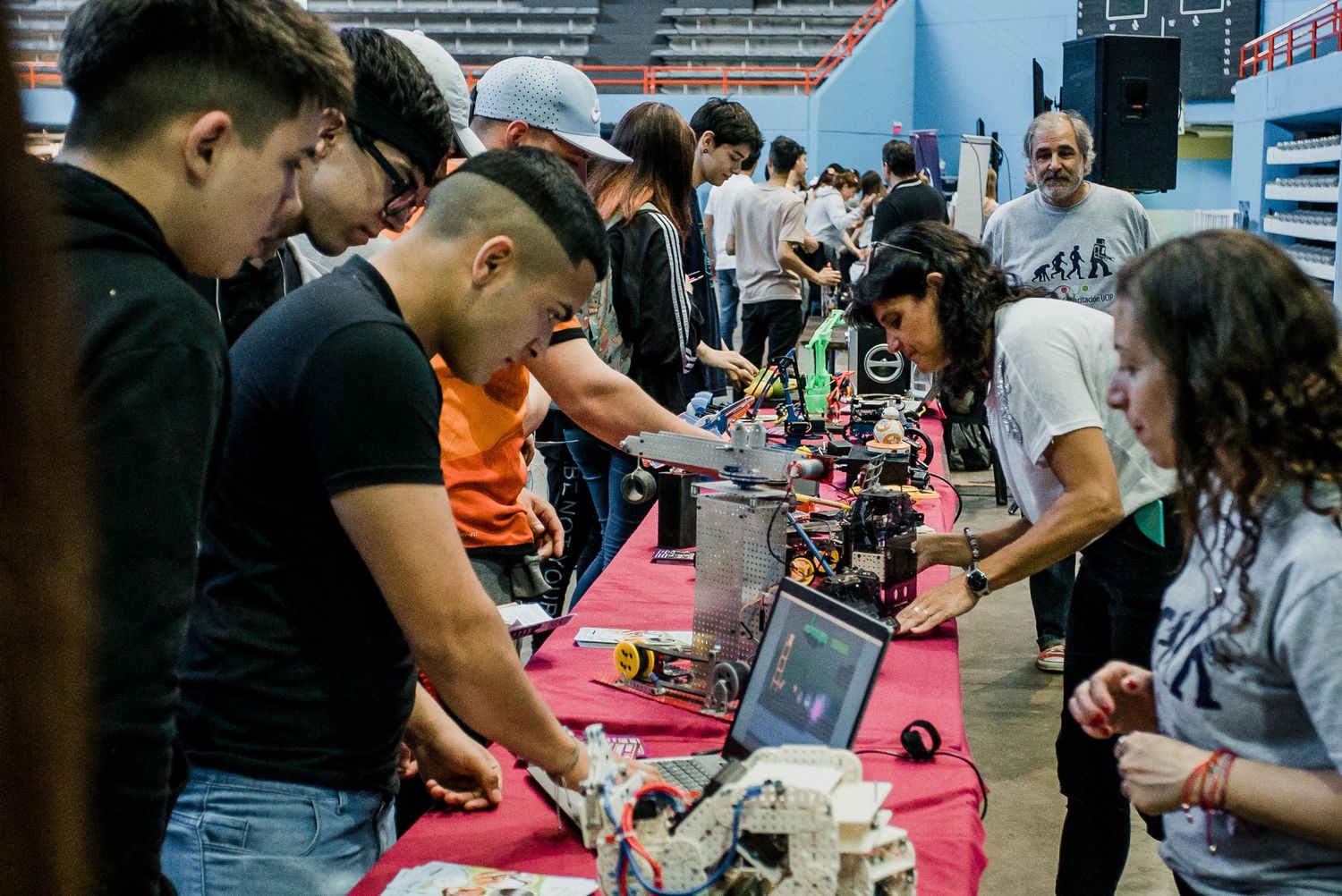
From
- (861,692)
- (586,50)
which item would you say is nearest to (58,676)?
(861,692)

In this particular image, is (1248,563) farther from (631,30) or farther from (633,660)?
(631,30)

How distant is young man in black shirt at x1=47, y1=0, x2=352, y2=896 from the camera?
889 millimetres

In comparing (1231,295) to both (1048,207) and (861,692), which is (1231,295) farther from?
(1048,207)

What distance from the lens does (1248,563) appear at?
1.20 m

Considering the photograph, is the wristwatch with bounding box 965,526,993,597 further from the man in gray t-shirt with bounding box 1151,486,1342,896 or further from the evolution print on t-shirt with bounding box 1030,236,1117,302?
the evolution print on t-shirt with bounding box 1030,236,1117,302

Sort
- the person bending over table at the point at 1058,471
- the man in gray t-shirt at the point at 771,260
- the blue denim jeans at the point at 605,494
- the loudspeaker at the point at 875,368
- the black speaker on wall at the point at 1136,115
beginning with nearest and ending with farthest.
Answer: the person bending over table at the point at 1058,471
the blue denim jeans at the point at 605,494
the loudspeaker at the point at 875,368
the black speaker on wall at the point at 1136,115
the man in gray t-shirt at the point at 771,260

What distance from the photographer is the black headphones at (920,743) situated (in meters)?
1.67

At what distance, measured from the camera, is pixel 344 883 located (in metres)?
1.34

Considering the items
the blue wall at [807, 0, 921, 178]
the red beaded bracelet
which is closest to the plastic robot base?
the red beaded bracelet

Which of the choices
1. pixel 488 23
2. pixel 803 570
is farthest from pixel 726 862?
pixel 488 23

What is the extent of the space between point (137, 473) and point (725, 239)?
7083 mm

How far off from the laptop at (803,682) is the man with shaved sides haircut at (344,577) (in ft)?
0.83

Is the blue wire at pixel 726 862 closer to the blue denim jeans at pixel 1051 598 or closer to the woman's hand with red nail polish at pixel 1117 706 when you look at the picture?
the woman's hand with red nail polish at pixel 1117 706

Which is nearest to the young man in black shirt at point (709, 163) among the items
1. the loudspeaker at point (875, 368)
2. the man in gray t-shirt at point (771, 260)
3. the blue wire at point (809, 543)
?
the loudspeaker at point (875, 368)
